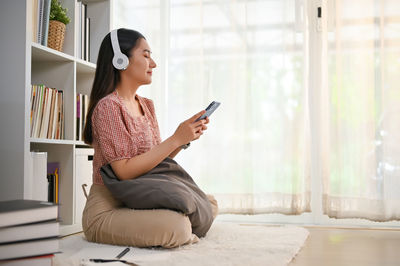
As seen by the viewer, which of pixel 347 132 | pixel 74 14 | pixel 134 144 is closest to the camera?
pixel 134 144

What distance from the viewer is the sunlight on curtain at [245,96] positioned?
8.89 feet

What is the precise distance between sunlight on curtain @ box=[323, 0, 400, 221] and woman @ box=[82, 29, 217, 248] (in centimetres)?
105

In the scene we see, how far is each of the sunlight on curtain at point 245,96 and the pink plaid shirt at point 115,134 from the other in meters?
0.88

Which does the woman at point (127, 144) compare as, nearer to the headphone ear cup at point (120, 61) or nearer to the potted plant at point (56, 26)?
the headphone ear cup at point (120, 61)

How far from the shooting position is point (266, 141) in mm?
2752

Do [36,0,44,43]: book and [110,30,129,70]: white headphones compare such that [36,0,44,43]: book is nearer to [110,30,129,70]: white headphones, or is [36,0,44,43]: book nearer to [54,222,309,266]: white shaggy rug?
[110,30,129,70]: white headphones

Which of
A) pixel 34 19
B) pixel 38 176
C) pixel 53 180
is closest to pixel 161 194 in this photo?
pixel 38 176

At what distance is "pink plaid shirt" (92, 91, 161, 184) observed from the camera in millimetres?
1855

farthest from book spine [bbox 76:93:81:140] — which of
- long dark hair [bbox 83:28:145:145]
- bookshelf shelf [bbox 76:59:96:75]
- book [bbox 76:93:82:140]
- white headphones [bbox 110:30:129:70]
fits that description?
white headphones [bbox 110:30:129:70]

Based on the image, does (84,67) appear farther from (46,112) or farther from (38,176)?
(38,176)

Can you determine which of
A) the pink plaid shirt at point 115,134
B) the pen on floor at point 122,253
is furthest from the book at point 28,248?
the pink plaid shirt at point 115,134

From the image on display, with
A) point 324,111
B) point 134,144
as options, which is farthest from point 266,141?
point 134,144

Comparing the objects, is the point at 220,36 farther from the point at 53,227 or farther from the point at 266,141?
the point at 53,227

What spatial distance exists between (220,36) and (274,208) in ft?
3.66
